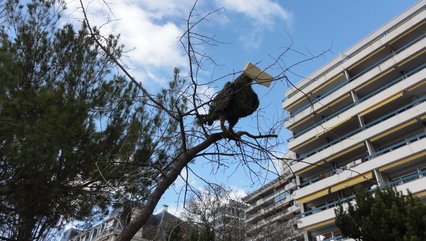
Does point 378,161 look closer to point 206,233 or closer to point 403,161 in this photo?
point 403,161

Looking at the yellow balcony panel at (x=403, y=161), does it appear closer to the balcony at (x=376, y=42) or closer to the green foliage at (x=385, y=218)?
the balcony at (x=376, y=42)

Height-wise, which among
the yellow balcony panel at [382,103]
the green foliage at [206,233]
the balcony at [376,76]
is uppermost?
the balcony at [376,76]

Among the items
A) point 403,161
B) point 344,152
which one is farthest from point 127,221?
point 344,152

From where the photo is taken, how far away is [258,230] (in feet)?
47.9

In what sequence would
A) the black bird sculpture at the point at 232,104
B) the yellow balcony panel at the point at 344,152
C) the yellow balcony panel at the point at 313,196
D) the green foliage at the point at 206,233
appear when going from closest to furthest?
1. the green foliage at the point at 206,233
2. the black bird sculpture at the point at 232,104
3. the yellow balcony panel at the point at 344,152
4. the yellow balcony panel at the point at 313,196

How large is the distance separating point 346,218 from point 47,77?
581 centimetres

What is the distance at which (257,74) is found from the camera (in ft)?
6.01

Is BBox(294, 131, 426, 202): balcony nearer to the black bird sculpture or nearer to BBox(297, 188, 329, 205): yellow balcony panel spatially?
BBox(297, 188, 329, 205): yellow balcony panel

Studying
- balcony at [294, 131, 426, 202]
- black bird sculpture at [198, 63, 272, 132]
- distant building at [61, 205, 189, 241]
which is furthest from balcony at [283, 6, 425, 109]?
black bird sculpture at [198, 63, 272, 132]

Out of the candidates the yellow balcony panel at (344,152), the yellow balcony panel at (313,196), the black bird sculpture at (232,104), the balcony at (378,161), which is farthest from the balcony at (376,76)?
the black bird sculpture at (232,104)

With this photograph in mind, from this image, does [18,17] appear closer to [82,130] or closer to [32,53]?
[32,53]

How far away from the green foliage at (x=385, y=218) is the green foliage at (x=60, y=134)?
13.4 ft

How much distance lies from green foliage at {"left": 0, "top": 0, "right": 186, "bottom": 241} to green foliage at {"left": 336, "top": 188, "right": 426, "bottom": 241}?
13.4ft

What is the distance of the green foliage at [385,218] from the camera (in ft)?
15.5
